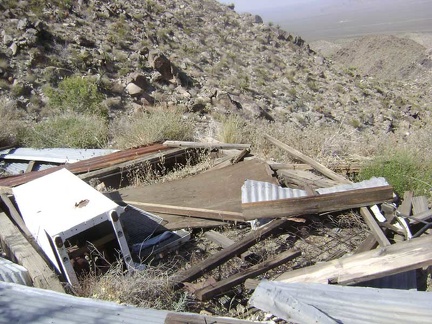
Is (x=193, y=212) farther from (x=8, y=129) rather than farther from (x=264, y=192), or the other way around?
(x=8, y=129)

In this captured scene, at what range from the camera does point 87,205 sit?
4.24m

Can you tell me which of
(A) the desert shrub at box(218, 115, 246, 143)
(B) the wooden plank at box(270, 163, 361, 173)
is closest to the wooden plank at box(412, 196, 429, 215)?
(B) the wooden plank at box(270, 163, 361, 173)

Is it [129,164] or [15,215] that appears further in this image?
[129,164]

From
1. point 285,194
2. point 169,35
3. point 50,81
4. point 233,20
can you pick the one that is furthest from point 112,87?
point 233,20

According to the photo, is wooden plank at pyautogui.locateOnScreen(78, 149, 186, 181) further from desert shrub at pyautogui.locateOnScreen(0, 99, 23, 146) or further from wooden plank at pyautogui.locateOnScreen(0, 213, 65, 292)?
desert shrub at pyautogui.locateOnScreen(0, 99, 23, 146)

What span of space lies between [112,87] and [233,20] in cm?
1642

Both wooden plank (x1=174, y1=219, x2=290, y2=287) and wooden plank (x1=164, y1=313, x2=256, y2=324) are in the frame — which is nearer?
wooden plank (x1=164, y1=313, x2=256, y2=324)

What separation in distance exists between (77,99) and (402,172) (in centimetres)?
871

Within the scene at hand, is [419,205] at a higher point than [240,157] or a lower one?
lower

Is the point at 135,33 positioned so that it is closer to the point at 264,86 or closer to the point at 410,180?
the point at 264,86

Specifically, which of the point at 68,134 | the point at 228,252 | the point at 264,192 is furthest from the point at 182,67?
the point at 228,252

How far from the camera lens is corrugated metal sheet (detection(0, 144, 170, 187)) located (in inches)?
250

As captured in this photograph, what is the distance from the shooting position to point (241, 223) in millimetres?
5219

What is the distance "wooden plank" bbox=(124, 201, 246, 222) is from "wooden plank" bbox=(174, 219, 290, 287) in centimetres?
38
